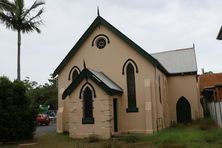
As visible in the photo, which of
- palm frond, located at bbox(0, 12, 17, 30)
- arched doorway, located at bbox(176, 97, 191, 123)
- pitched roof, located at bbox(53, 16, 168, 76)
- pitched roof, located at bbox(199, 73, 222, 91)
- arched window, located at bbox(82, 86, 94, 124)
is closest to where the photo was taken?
arched window, located at bbox(82, 86, 94, 124)

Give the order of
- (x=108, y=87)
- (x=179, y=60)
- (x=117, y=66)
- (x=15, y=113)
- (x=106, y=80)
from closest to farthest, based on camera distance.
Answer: (x=15, y=113)
(x=108, y=87)
(x=106, y=80)
(x=117, y=66)
(x=179, y=60)

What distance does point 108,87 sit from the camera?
2258 cm

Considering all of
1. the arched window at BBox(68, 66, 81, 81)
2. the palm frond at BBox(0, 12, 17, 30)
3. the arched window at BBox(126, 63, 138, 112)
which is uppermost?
the palm frond at BBox(0, 12, 17, 30)

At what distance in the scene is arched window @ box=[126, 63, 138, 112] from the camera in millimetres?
25094

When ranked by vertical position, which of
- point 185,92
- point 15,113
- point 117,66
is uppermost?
point 117,66

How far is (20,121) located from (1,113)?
4.45 feet

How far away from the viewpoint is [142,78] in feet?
82.5

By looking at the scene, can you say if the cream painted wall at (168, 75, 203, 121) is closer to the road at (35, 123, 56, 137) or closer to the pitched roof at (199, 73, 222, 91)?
the pitched roof at (199, 73, 222, 91)

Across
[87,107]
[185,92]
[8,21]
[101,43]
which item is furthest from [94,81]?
[8,21]

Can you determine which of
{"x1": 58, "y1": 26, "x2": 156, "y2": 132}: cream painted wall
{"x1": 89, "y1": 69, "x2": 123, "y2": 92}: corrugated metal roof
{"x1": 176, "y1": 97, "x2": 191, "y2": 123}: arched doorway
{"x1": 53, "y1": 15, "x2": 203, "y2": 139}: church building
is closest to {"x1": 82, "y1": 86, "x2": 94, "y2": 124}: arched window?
{"x1": 53, "y1": 15, "x2": 203, "y2": 139}: church building

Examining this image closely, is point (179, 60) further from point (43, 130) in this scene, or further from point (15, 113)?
point (15, 113)

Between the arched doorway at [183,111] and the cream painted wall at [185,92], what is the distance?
1.08 feet

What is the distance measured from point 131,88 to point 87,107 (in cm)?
414

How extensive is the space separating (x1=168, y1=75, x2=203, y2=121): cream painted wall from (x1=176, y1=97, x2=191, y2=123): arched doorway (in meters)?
0.33
